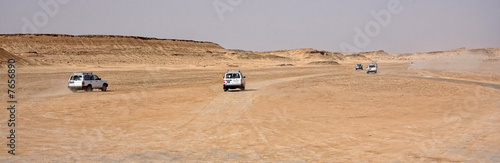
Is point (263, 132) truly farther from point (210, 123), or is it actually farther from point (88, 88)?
point (88, 88)

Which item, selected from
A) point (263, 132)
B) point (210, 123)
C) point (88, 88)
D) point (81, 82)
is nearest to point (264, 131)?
point (263, 132)

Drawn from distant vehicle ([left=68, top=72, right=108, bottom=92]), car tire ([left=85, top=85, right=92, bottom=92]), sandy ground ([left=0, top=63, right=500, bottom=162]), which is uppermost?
distant vehicle ([left=68, top=72, right=108, bottom=92])

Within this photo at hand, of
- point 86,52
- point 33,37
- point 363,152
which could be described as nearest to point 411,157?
point 363,152

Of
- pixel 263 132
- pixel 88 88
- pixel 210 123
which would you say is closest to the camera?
pixel 263 132

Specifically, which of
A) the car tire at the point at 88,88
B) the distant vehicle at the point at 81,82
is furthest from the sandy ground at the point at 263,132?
the car tire at the point at 88,88

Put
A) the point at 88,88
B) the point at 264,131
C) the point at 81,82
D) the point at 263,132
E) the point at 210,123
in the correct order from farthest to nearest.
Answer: the point at 88,88 < the point at 81,82 < the point at 210,123 < the point at 264,131 < the point at 263,132

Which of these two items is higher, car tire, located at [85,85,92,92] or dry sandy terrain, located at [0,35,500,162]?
car tire, located at [85,85,92,92]

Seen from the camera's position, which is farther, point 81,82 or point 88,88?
point 88,88

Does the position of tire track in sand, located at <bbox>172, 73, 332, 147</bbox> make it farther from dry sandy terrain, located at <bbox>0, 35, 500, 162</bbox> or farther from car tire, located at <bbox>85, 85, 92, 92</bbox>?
car tire, located at <bbox>85, 85, 92, 92</bbox>

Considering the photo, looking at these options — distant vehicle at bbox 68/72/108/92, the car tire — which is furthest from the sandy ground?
the car tire

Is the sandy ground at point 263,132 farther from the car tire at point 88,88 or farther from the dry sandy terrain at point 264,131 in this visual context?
the car tire at point 88,88

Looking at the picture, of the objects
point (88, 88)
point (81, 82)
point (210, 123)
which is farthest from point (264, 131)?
point (88, 88)

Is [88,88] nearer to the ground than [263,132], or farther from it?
farther from it

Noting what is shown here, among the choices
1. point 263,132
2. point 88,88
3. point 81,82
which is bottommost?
point 263,132
